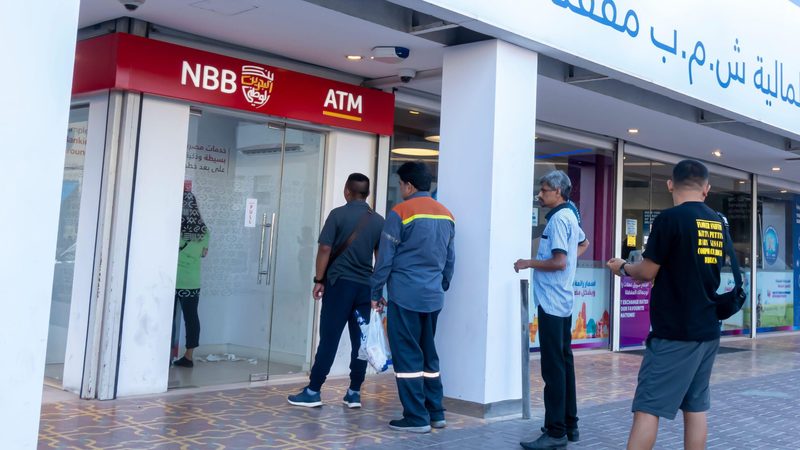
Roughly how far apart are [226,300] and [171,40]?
7.95 feet

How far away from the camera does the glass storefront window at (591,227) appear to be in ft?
35.6

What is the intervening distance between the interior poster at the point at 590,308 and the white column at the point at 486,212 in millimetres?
4735

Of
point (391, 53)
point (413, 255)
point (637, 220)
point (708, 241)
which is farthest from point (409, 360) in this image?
point (637, 220)

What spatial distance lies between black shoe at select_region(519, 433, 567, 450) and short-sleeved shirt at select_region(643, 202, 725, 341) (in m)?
1.35

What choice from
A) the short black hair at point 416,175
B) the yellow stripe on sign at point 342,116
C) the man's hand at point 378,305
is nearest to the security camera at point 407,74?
the yellow stripe on sign at point 342,116

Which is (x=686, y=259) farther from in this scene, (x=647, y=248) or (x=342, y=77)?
(x=342, y=77)

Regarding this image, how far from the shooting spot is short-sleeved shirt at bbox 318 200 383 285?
20.4ft

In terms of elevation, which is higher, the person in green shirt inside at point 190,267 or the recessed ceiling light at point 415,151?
the recessed ceiling light at point 415,151

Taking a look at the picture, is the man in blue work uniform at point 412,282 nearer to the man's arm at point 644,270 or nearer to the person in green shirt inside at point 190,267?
the man's arm at point 644,270

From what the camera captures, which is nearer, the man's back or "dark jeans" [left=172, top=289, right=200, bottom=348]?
the man's back

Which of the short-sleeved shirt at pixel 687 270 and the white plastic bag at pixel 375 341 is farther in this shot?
the white plastic bag at pixel 375 341

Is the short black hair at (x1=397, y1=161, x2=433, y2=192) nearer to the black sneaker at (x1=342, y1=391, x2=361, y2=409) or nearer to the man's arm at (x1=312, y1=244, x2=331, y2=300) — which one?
the man's arm at (x1=312, y1=244, x2=331, y2=300)

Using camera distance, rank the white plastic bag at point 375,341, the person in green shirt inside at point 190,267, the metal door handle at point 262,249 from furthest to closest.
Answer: the metal door handle at point 262,249 → the person in green shirt inside at point 190,267 → the white plastic bag at point 375,341

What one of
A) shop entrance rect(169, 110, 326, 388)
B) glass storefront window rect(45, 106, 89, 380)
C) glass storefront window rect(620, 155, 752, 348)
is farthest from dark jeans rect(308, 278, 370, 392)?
glass storefront window rect(620, 155, 752, 348)
